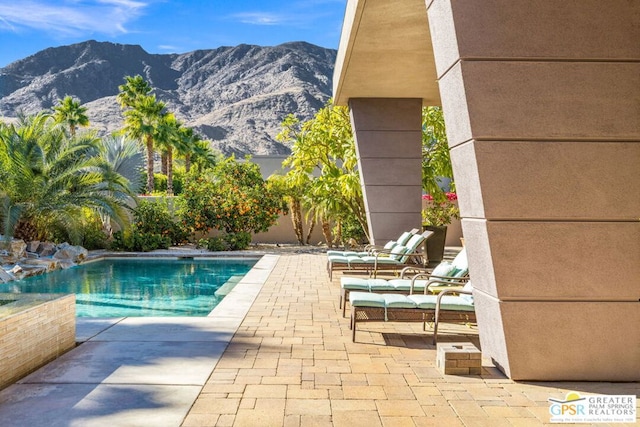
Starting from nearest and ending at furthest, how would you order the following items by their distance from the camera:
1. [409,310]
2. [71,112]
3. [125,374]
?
[125,374], [409,310], [71,112]

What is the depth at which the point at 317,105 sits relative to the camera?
90.9 m

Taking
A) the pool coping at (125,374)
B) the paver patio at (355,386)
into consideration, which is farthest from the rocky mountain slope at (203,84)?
the paver patio at (355,386)

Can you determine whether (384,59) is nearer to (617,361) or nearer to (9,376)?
(617,361)

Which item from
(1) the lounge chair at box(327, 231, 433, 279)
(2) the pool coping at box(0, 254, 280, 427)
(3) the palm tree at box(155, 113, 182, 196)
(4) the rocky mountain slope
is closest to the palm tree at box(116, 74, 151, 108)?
(3) the palm tree at box(155, 113, 182, 196)

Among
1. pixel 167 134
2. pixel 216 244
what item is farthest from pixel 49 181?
pixel 167 134

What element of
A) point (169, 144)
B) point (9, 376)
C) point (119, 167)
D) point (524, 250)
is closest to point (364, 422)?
point (524, 250)

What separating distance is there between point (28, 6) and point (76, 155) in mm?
103590

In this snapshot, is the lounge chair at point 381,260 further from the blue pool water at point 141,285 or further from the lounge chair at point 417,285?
the lounge chair at point 417,285

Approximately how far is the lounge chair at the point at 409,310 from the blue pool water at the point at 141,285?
3.44m

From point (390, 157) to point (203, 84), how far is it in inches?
3962

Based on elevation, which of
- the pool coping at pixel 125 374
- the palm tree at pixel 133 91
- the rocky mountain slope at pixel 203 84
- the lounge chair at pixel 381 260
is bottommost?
the pool coping at pixel 125 374

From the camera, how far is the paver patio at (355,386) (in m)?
3.48

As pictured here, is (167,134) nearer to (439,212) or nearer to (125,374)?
(439,212)

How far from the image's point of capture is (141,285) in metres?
11.0
